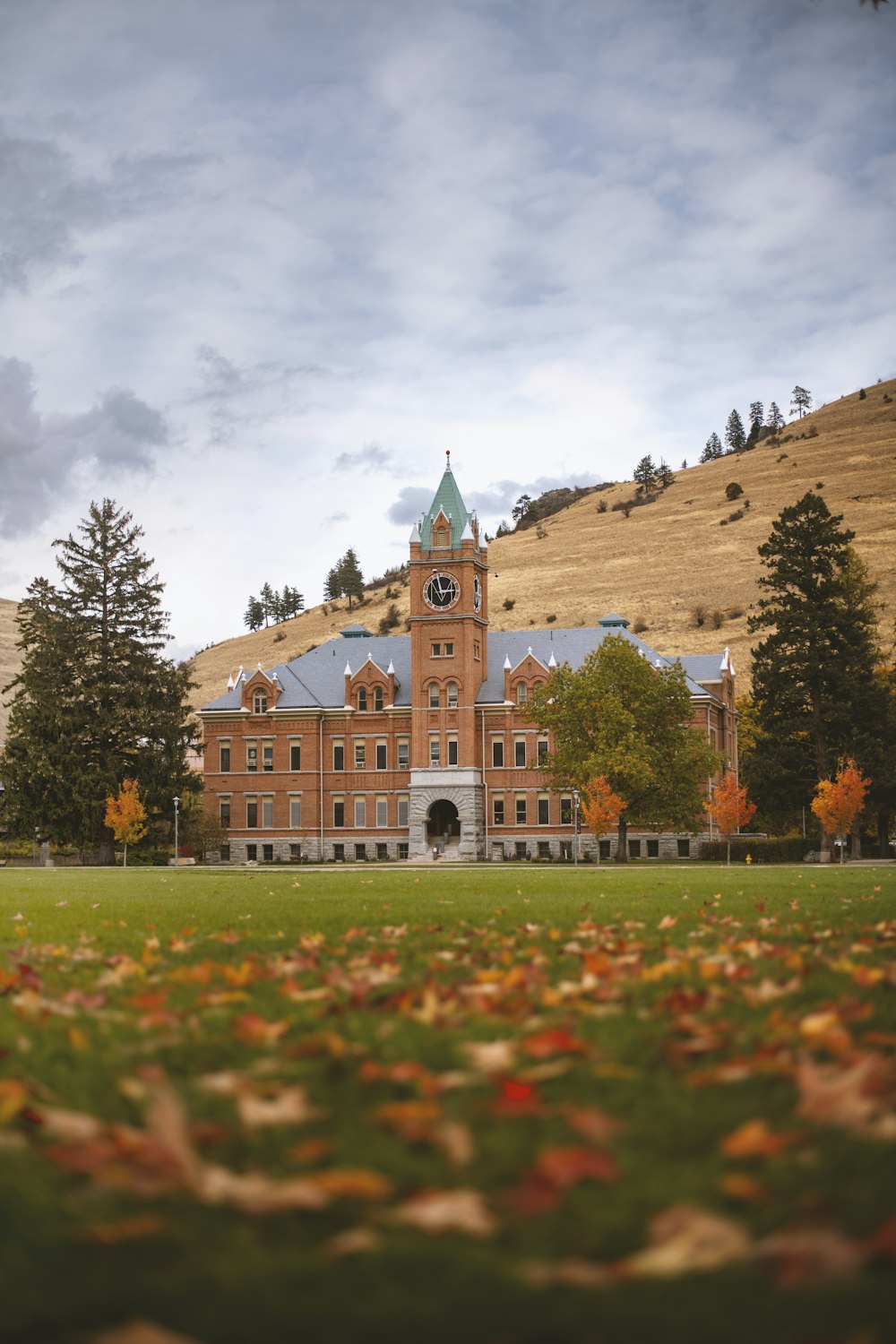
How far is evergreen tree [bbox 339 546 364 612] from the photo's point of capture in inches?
6550

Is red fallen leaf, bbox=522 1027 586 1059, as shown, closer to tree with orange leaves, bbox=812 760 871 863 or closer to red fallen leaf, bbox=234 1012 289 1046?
red fallen leaf, bbox=234 1012 289 1046

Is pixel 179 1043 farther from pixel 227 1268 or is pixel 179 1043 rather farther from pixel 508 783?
pixel 508 783

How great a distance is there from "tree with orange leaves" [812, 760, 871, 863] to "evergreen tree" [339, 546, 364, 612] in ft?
349

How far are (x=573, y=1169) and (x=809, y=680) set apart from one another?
69.3 meters

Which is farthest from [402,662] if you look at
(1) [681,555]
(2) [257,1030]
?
(2) [257,1030]

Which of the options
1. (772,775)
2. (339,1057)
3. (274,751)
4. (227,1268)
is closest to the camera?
(227,1268)

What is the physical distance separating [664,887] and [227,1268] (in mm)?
21343

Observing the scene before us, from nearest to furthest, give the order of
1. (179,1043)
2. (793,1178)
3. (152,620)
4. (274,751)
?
(793,1178), (179,1043), (152,620), (274,751)

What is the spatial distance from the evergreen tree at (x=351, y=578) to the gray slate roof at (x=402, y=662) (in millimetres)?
73535

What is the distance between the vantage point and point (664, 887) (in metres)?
23.8

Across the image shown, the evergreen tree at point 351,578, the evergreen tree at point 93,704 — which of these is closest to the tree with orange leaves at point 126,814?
the evergreen tree at point 93,704

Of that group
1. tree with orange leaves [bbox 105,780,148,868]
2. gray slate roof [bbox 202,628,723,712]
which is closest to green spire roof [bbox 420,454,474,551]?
gray slate roof [bbox 202,628,723,712]

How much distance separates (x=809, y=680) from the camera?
7000cm

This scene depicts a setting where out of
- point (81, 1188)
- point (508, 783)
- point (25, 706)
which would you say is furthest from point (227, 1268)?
point (508, 783)
